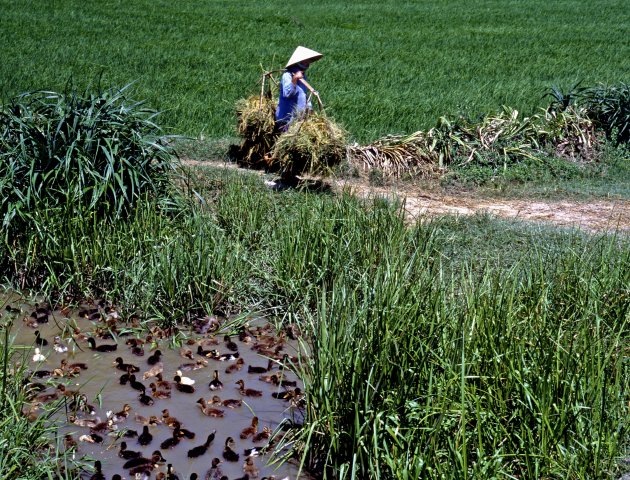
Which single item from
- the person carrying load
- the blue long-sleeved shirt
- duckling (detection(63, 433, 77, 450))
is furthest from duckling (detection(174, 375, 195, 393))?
the blue long-sleeved shirt

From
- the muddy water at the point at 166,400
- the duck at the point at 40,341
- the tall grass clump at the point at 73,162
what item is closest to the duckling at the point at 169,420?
the muddy water at the point at 166,400

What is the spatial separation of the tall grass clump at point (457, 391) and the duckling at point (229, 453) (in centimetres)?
32

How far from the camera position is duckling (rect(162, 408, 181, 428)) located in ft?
16.2

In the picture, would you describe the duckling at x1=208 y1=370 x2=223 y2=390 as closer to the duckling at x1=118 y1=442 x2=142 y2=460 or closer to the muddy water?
the muddy water

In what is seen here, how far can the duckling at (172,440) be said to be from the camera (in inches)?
186

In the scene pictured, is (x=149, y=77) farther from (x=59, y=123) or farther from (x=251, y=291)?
(x=251, y=291)

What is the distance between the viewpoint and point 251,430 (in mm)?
4891

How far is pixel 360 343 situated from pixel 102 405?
5.01 feet

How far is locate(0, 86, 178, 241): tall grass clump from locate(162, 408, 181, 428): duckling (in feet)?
6.79

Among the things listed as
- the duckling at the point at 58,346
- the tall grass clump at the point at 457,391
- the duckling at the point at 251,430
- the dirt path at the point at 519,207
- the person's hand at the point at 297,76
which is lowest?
the duckling at the point at 58,346

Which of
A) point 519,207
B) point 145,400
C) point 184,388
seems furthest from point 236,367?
point 519,207

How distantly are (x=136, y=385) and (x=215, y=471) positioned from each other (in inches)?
38.1

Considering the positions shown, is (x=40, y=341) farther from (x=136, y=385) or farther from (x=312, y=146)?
(x=312, y=146)

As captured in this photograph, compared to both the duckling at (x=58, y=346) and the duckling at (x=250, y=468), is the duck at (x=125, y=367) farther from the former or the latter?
the duckling at (x=250, y=468)
